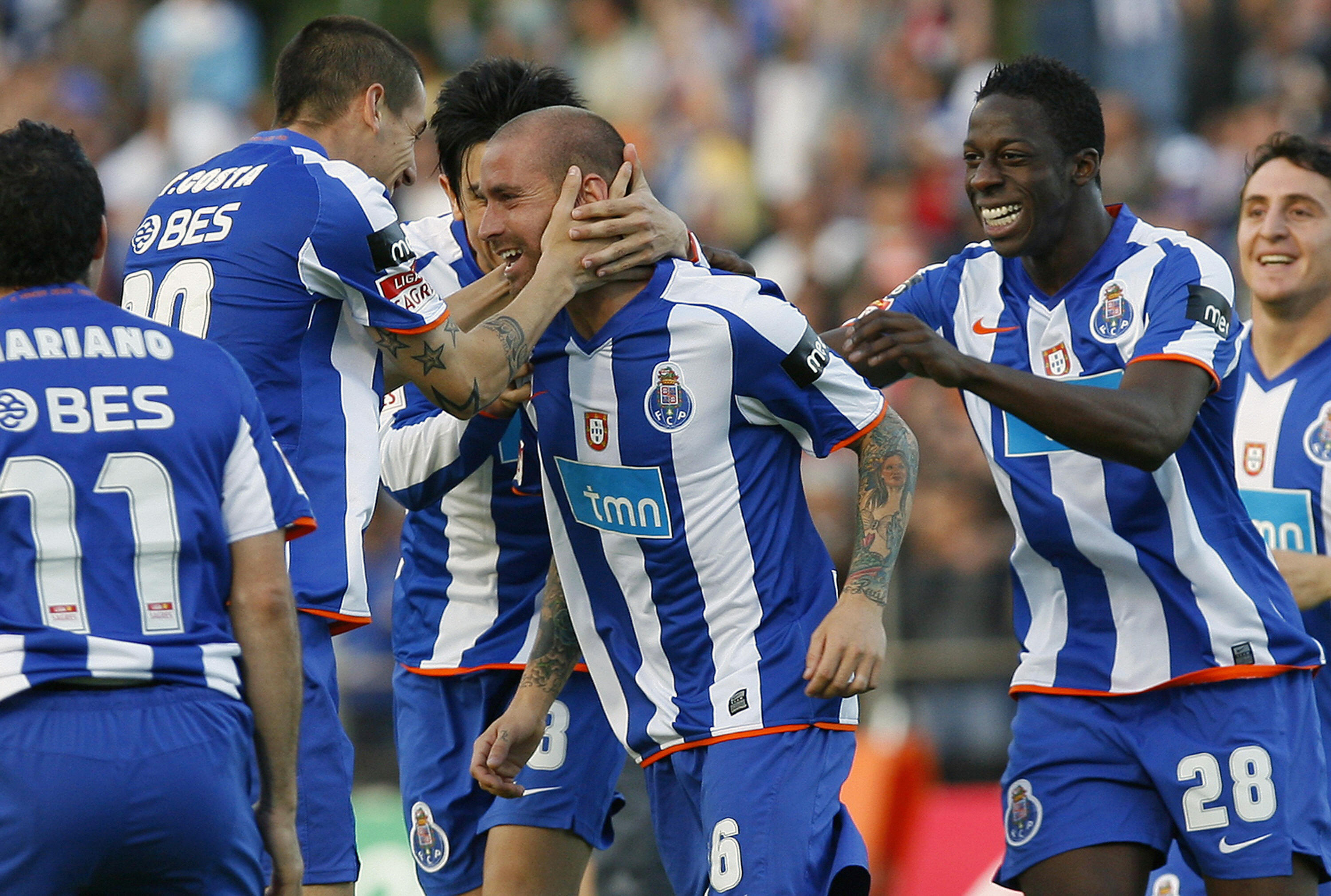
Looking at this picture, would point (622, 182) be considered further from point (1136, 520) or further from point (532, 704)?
point (1136, 520)

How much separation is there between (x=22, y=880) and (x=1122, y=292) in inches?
133

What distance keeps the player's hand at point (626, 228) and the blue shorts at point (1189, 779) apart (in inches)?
73.9

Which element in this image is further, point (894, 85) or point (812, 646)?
point (894, 85)

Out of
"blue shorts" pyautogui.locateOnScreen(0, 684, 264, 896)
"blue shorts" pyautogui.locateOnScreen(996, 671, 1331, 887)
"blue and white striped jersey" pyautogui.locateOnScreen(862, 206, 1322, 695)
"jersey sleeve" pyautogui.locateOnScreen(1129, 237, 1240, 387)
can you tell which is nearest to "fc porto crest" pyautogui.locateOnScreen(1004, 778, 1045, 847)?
"blue shorts" pyautogui.locateOnScreen(996, 671, 1331, 887)

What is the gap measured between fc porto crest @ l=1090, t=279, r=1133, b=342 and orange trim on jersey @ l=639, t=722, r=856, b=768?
56.8 inches

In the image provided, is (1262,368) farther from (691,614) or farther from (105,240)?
(105,240)

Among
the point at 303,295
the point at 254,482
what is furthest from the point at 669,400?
the point at 254,482

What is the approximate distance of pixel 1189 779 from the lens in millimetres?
4977

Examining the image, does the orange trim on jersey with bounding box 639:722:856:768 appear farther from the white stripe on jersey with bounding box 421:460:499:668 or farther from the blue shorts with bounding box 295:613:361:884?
the white stripe on jersey with bounding box 421:460:499:668

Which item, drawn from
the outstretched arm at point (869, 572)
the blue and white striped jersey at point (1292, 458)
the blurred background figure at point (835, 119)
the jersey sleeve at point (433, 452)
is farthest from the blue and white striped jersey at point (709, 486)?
the blurred background figure at point (835, 119)

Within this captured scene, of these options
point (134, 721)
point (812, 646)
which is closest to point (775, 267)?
point (812, 646)

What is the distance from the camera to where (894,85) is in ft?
44.3

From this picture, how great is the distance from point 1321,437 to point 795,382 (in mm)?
2537

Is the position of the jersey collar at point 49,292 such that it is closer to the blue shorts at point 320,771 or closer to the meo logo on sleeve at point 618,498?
the blue shorts at point 320,771
